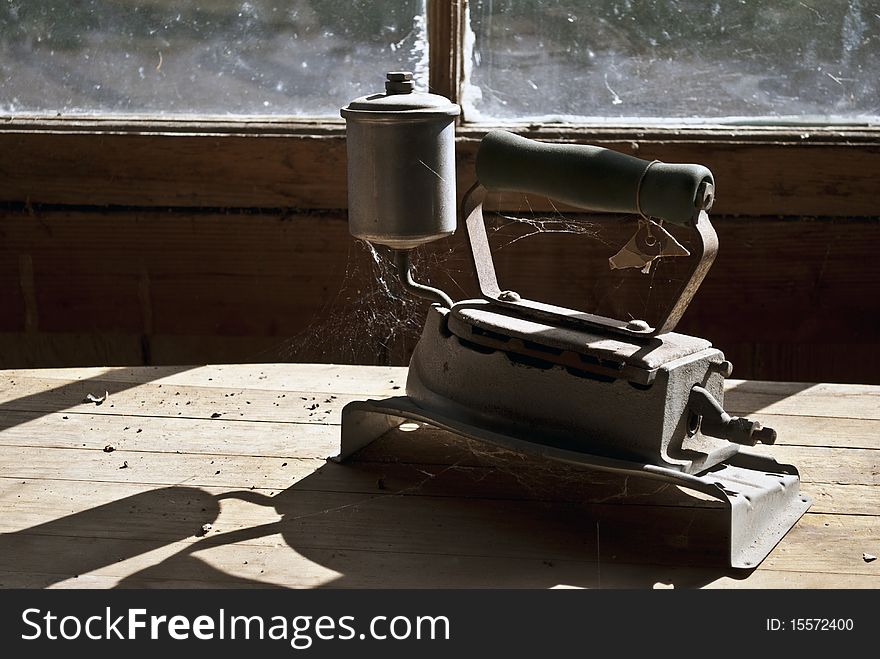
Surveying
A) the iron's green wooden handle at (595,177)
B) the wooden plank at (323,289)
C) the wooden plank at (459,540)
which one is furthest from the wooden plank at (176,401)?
the wooden plank at (323,289)

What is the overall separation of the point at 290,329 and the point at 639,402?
149 cm

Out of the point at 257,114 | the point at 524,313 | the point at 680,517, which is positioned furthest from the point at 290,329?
the point at 680,517

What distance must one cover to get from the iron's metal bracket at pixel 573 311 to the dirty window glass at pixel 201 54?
103 centimetres

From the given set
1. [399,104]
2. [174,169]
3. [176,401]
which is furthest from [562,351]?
[174,169]

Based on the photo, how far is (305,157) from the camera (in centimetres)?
240

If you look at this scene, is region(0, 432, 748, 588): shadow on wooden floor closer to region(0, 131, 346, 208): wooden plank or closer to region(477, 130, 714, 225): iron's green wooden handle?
region(477, 130, 714, 225): iron's green wooden handle

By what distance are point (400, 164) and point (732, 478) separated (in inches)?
21.6

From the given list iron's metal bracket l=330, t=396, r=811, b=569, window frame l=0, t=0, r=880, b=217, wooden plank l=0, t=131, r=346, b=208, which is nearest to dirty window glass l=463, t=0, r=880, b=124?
window frame l=0, t=0, r=880, b=217

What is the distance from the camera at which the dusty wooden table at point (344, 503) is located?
115 centimetres

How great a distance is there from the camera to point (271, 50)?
2.43m

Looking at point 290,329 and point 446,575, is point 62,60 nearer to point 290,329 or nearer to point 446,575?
point 290,329

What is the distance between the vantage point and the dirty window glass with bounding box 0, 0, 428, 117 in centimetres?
240

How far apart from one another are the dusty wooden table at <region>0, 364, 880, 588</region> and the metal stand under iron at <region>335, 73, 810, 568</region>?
70 millimetres

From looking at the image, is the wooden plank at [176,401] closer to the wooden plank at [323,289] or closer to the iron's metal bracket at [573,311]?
the iron's metal bracket at [573,311]
